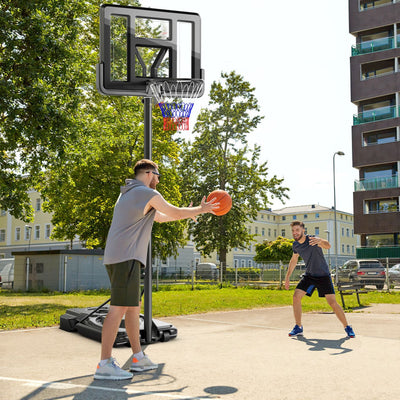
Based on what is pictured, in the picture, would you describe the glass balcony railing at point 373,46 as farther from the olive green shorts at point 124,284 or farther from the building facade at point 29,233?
the olive green shorts at point 124,284

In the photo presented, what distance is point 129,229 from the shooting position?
208 inches

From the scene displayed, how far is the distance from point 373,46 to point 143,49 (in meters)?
42.2

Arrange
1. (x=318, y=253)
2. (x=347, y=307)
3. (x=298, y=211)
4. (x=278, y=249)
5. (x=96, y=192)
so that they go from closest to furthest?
(x=318, y=253) < (x=347, y=307) < (x=96, y=192) < (x=278, y=249) < (x=298, y=211)

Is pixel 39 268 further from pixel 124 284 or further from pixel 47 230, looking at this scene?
pixel 47 230

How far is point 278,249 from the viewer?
48906mm

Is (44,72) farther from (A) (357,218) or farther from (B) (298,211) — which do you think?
(B) (298,211)

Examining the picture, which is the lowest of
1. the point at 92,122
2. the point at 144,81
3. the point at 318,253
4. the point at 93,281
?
the point at 93,281

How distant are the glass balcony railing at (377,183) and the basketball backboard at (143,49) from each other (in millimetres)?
38626

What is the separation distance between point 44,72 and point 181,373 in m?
13.1

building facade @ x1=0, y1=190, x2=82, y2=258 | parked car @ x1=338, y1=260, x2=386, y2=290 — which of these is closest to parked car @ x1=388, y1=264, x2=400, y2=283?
parked car @ x1=338, y1=260, x2=386, y2=290

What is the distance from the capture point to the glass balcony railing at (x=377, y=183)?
43.3 m

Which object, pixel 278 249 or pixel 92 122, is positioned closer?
pixel 92 122

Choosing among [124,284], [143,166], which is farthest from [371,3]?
[124,284]

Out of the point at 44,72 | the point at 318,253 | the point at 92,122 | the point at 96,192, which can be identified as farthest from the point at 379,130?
the point at 318,253
